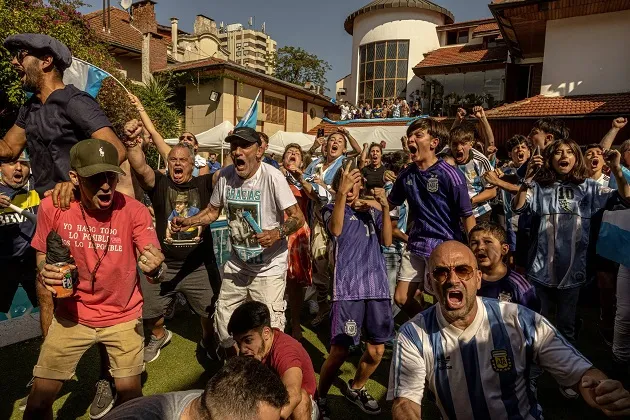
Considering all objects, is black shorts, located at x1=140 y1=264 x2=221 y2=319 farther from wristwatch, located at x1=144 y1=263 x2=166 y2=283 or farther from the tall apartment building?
the tall apartment building

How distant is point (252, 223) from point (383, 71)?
27222 millimetres

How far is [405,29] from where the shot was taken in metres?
28.8

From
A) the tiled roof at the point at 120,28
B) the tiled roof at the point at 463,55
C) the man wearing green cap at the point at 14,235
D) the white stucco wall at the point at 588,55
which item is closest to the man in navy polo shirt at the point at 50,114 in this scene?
the man wearing green cap at the point at 14,235

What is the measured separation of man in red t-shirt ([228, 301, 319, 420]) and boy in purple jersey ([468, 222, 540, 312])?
4.48 ft

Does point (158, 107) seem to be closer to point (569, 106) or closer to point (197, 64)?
point (197, 64)

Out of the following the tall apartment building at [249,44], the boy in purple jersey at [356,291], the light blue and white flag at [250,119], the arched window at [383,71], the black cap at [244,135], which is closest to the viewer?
the boy in purple jersey at [356,291]

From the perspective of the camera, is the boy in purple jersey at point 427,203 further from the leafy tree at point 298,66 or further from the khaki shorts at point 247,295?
the leafy tree at point 298,66

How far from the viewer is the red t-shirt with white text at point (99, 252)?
265 cm

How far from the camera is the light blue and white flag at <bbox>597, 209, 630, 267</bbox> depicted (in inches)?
131

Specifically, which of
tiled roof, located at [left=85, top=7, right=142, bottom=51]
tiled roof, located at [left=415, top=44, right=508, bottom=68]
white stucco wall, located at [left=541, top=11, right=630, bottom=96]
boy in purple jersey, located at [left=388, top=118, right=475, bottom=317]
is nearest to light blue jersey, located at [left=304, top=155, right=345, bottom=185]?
boy in purple jersey, located at [left=388, top=118, right=475, bottom=317]

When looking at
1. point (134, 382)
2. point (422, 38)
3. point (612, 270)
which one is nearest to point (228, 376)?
point (134, 382)

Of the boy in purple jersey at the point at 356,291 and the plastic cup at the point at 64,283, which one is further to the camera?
the boy in purple jersey at the point at 356,291

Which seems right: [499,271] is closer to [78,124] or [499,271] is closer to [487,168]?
[487,168]

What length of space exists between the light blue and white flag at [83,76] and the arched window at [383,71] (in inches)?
1007
